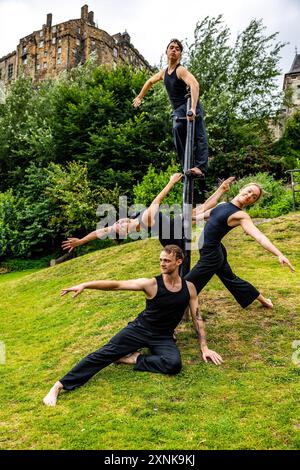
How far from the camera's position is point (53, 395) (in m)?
5.25

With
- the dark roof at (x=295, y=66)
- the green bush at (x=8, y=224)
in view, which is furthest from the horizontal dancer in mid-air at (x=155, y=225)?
the dark roof at (x=295, y=66)

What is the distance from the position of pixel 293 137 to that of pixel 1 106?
22.1 m

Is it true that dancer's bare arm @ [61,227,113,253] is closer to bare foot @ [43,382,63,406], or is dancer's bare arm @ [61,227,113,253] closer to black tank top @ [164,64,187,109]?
bare foot @ [43,382,63,406]

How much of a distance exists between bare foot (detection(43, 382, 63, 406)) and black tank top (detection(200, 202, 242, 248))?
2.78m

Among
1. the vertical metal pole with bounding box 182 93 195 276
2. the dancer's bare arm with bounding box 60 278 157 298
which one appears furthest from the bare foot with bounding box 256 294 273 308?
the dancer's bare arm with bounding box 60 278 157 298

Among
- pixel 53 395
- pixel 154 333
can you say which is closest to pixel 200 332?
pixel 154 333

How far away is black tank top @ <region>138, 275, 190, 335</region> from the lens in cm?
552

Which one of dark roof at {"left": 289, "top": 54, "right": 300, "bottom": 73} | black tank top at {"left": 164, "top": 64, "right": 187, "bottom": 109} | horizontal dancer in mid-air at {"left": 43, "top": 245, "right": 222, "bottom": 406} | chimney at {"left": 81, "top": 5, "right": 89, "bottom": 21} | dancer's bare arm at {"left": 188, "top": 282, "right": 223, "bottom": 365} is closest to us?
horizontal dancer in mid-air at {"left": 43, "top": 245, "right": 222, "bottom": 406}

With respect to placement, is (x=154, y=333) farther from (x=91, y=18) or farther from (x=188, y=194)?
(x=91, y=18)

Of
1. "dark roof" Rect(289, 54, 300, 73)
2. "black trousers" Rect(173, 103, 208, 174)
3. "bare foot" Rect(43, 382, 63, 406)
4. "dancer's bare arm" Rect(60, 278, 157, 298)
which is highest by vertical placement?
"dark roof" Rect(289, 54, 300, 73)

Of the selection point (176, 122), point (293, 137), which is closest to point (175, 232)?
point (176, 122)

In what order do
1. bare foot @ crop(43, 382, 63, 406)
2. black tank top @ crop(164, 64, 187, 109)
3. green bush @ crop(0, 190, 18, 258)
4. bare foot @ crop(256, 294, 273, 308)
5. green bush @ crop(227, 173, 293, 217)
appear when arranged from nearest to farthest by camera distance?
1. bare foot @ crop(43, 382, 63, 406)
2. black tank top @ crop(164, 64, 187, 109)
3. bare foot @ crop(256, 294, 273, 308)
4. green bush @ crop(227, 173, 293, 217)
5. green bush @ crop(0, 190, 18, 258)
